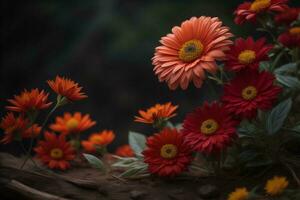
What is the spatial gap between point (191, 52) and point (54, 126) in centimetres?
55

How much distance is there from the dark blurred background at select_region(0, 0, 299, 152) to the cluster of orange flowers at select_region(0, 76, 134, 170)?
1.43m

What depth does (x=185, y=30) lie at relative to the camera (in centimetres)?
127

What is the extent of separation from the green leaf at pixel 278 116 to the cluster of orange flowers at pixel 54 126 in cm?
41

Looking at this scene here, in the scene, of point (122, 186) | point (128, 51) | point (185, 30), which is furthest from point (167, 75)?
point (128, 51)

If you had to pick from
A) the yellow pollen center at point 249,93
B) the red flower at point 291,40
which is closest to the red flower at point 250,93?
the yellow pollen center at point 249,93

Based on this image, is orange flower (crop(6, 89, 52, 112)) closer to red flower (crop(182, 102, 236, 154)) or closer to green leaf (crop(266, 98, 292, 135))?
red flower (crop(182, 102, 236, 154))

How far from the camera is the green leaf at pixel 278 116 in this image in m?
1.18

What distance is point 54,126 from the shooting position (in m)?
1.59

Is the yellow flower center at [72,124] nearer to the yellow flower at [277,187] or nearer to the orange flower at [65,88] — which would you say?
the orange flower at [65,88]

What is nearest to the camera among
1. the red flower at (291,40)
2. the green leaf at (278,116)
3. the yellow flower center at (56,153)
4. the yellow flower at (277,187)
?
the yellow flower at (277,187)

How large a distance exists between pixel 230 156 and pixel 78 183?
374 millimetres

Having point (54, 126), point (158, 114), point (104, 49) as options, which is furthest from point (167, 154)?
point (104, 49)

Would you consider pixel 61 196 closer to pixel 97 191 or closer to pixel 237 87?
pixel 97 191

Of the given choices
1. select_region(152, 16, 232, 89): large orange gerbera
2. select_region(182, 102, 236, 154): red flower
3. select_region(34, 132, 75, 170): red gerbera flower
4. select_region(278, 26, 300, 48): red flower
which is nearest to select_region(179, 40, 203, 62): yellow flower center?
select_region(152, 16, 232, 89): large orange gerbera
